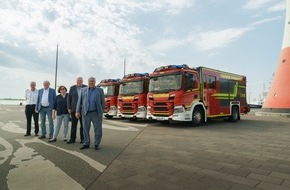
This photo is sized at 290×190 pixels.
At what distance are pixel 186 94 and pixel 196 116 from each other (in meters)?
1.64

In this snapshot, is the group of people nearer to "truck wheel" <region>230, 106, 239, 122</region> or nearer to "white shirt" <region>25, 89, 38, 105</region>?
"white shirt" <region>25, 89, 38, 105</region>

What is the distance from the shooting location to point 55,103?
8.36 m

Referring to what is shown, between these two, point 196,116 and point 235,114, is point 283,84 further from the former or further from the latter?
point 196,116

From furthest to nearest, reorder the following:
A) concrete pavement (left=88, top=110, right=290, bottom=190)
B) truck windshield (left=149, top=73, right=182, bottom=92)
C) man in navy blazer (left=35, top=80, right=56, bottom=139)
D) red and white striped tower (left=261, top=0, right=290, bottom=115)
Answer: red and white striped tower (left=261, top=0, right=290, bottom=115) → truck windshield (left=149, top=73, right=182, bottom=92) → man in navy blazer (left=35, top=80, right=56, bottom=139) → concrete pavement (left=88, top=110, right=290, bottom=190)

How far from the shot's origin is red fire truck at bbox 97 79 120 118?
1675cm

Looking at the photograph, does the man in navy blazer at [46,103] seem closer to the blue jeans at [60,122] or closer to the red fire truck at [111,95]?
the blue jeans at [60,122]

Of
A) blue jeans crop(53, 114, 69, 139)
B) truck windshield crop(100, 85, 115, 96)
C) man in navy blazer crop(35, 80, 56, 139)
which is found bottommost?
blue jeans crop(53, 114, 69, 139)

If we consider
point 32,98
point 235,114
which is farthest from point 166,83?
point 235,114

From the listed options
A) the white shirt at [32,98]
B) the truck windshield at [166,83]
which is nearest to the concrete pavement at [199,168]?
the white shirt at [32,98]

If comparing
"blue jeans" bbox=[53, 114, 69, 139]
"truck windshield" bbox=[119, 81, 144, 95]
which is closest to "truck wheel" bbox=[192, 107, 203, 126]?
"truck windshield" bbox=[119, 81, 144, 95]

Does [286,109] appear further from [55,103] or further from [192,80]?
[55,103]

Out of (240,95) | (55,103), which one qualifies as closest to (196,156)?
(55,103)

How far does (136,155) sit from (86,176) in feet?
6.31

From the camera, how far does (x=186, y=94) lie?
488 inches
